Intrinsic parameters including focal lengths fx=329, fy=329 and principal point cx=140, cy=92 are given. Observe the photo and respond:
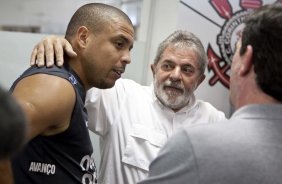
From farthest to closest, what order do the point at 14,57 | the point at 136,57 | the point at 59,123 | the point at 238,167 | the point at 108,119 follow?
the point at 136,57 < the point at 14,57 < the point at 108,119 < the point at 59,123 < the point at 238,167

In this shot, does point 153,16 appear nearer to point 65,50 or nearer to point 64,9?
point 64,9

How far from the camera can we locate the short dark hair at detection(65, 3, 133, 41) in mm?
1246

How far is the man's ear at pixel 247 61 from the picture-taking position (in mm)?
721

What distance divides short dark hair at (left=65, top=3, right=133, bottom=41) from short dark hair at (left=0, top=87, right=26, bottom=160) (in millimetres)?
1042

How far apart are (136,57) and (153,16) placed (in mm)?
286

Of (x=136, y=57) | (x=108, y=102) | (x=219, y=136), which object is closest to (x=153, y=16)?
(x=136, y=57)

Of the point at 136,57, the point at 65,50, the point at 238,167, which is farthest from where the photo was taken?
the point at 136,57

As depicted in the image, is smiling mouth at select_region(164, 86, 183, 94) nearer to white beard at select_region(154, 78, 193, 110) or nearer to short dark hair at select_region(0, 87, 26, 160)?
white beard at select_region(154, 78, 193, 110)

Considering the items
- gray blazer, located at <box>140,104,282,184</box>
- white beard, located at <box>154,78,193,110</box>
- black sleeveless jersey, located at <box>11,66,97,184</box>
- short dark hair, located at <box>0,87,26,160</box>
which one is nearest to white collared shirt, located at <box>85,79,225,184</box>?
white beard, located at <box>154,78,193,110</box>

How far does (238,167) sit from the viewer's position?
65 cm

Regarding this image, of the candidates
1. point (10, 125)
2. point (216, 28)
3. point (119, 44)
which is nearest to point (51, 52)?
point (119, 44)

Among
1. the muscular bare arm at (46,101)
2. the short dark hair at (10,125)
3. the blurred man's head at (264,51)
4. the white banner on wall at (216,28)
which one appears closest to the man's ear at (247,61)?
the blurred man's head at (264,51)

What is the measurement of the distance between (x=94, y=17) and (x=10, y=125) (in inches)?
42.4

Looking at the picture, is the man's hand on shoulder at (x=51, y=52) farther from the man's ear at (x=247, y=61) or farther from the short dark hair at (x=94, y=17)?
the man's ear at (x=247, y=61)
